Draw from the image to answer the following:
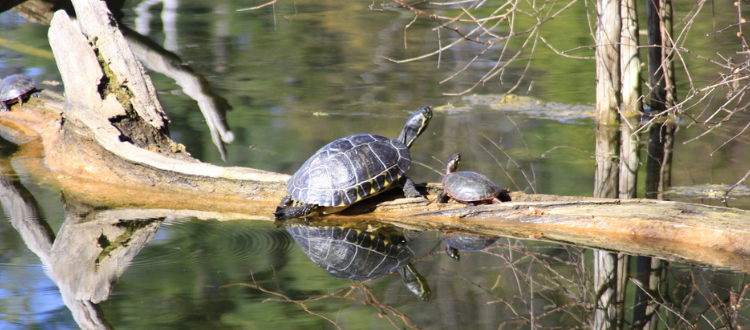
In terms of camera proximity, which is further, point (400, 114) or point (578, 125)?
point (400, 114)

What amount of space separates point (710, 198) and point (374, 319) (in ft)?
9.64

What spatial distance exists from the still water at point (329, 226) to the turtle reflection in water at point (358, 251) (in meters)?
0.04

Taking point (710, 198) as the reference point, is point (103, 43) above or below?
above

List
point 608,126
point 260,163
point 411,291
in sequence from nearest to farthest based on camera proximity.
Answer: point 411,291 < point 260,163 < point 608,126

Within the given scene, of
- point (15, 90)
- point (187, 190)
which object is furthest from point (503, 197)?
point (15, 90)

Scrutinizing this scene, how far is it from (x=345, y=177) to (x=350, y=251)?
579mm

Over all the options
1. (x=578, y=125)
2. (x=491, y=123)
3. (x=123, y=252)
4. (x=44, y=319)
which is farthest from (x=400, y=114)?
(x=44, y=319)

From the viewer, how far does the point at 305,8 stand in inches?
580

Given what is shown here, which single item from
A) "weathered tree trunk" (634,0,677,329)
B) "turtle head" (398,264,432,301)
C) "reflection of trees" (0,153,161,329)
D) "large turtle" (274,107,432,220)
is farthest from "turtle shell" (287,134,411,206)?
"weathered tree trunk" (634,0,677,329)

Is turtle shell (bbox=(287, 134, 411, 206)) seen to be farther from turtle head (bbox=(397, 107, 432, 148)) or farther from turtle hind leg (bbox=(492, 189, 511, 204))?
turtle hind leg (bbox=(492, 189, 511, 204))

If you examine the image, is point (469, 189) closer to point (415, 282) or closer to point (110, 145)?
point (415, 282)

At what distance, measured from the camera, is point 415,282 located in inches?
134

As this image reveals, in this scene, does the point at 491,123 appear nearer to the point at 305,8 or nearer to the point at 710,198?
the point at 710,198

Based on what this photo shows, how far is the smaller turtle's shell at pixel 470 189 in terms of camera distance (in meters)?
4.08
